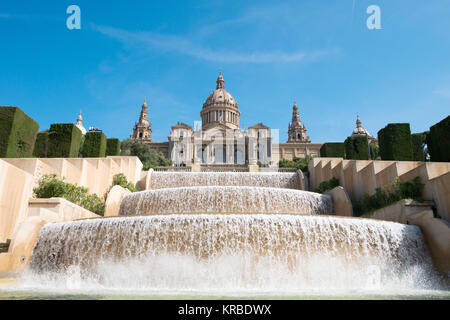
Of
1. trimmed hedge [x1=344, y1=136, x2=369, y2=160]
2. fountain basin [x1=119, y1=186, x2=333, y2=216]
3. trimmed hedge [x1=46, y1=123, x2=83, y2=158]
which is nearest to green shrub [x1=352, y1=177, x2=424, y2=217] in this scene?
fountain basin [x1=119, y1=186, x2=333, y2=216]

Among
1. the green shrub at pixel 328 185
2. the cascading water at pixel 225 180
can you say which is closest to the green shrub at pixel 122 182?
the cascading water at pixel 225 180

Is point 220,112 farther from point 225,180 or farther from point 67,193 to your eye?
point 67,193

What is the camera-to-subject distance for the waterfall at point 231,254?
7359 mm

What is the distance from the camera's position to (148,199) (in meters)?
14.0

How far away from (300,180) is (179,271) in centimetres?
1255

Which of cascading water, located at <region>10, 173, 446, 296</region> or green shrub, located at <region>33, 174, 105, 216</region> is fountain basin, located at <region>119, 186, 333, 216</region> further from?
cascading water, located at <region>10, 173, 446, 296</region>

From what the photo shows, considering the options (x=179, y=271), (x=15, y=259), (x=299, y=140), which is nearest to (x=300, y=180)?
(x=179, y=271)

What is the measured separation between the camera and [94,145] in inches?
822

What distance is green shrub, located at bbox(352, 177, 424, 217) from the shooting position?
10.5 meters

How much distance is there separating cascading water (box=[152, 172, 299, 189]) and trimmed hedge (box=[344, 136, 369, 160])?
19.8ft

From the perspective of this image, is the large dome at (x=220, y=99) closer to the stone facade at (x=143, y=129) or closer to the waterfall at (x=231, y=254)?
the stone facade at (x=143, y=129)

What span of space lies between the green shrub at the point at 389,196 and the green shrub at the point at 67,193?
10.6 metres

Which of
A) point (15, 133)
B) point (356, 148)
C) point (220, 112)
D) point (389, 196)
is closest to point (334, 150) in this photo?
point (356, 148)
